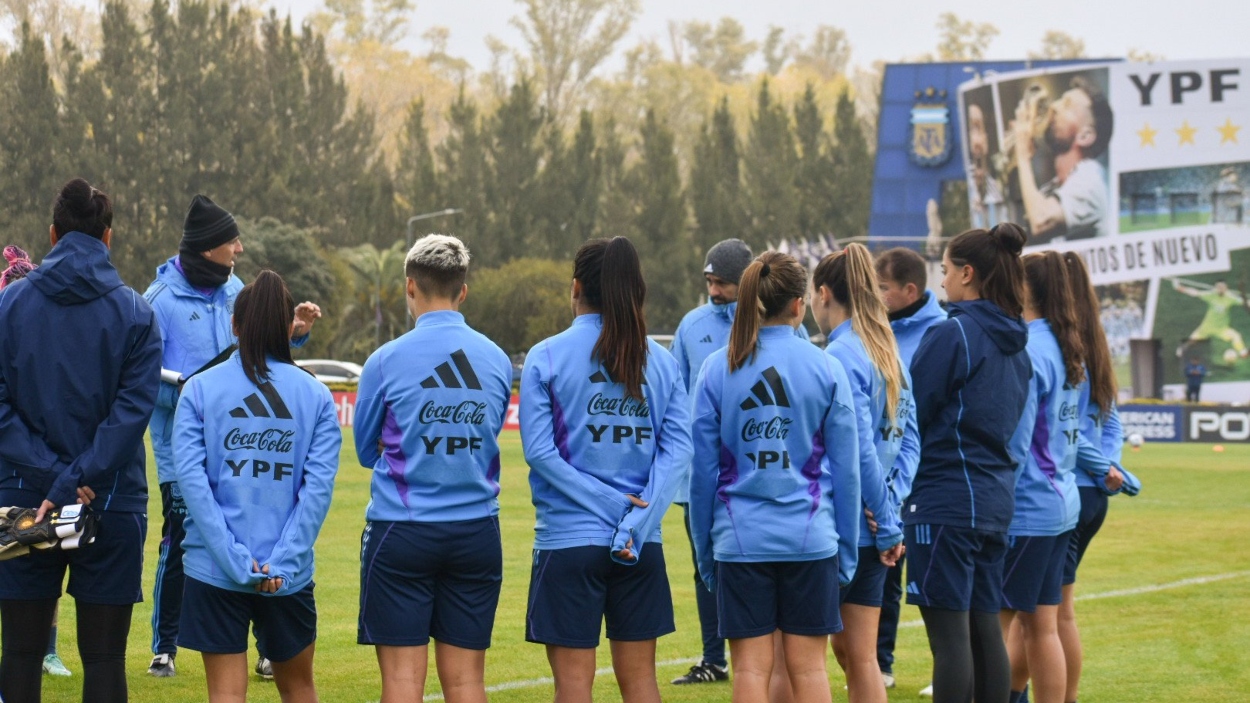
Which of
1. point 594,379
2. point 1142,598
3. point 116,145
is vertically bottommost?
point 1142,598

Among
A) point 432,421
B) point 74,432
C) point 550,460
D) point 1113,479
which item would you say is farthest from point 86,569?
point 1113,479

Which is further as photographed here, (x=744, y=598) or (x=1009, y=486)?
(x=1009, y=486)

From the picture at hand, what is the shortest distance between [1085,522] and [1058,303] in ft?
3.67

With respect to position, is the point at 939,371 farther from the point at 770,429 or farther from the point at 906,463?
the point at 770,429

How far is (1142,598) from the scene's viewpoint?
38.3 ft

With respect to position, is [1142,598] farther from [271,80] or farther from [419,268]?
[271,80]

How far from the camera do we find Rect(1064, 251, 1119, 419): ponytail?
6.77 meters

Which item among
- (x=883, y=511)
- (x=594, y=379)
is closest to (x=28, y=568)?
(x=594, y=379)

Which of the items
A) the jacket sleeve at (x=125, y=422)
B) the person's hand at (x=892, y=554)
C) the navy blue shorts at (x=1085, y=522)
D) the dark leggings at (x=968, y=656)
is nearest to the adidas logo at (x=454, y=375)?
the jacket sleeve at (x=125, y=422)

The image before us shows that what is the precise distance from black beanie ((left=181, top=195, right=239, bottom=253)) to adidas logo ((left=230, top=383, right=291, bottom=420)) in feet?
6.32

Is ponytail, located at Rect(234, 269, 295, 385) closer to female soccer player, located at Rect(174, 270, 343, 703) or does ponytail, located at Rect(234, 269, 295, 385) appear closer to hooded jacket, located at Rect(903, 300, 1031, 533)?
female soccer player, located at Rect(174, 270, 343, 703)

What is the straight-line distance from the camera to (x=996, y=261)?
6.21 metres

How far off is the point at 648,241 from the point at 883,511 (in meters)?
67.7

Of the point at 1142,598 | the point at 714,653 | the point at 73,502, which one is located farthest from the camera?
the point at 1142,598
